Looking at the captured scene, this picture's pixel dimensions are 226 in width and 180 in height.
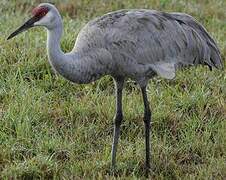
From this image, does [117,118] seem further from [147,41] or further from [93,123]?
[147,41]

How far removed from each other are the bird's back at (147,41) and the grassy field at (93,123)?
0.67m

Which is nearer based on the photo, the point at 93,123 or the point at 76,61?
the point at 76,61

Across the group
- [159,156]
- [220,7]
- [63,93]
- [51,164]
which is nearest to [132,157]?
[159,156]

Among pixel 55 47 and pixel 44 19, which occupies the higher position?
pixel 44 19

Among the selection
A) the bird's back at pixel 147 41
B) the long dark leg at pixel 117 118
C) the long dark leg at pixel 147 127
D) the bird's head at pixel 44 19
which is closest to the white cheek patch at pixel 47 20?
the bird's head at pixel 44 19

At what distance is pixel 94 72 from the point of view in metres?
4.66

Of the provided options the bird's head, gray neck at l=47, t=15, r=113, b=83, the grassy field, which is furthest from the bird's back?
the grassy field

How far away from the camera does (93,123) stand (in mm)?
5609

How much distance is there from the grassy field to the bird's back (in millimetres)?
669

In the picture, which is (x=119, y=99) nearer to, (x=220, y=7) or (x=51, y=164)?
(x=51, y=164)

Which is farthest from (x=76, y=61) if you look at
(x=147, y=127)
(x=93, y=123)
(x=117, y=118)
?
(x=93, y=123)

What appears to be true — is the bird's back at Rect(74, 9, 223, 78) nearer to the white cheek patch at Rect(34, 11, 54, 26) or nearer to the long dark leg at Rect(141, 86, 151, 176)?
the long dark leg at Rect(141, 86, 151, 176)

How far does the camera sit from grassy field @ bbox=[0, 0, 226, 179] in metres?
4.93

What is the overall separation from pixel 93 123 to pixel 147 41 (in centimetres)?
104
